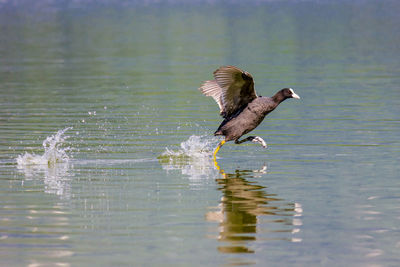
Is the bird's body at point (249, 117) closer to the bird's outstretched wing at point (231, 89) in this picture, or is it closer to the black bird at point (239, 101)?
the black bird at point (239, 101)

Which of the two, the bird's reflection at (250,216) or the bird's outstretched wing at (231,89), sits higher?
the bird's outstretched wing at (231,89)

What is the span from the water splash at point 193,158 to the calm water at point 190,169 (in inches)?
1.4

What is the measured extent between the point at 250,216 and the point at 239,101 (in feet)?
18.0

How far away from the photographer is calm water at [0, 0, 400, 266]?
11539 mm

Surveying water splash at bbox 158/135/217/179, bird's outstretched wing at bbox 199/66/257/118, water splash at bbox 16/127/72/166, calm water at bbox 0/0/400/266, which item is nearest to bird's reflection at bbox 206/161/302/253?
calm water at bbox 0/0/400/266

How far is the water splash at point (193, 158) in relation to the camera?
56.0 feet

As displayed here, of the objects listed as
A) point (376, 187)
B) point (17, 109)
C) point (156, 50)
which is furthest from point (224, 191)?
point (156, 50)

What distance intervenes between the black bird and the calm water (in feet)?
2.10

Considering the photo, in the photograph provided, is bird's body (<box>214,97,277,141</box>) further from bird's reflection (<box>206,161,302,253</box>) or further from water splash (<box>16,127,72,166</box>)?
water splash (<box>16,127,72,166</box>)

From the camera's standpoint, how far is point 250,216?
13.1 metres

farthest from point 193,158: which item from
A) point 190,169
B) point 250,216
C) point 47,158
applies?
point 250,216

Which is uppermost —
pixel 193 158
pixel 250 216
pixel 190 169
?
pixel 193 158

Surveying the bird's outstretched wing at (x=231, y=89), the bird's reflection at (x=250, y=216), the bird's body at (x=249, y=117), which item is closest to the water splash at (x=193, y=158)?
the bird's body at (x=249, y=117)

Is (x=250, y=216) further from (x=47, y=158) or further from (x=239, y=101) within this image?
(x=47, y=158)
